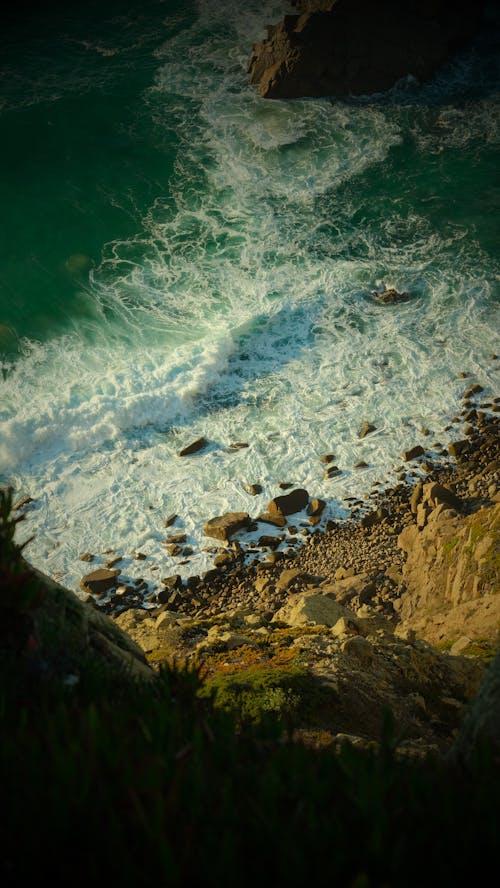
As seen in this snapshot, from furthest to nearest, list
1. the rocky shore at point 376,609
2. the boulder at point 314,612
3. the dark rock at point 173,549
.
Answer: the dark rock at point 173,549, the boulder at point 314,612, the rocky shore at point 376,609

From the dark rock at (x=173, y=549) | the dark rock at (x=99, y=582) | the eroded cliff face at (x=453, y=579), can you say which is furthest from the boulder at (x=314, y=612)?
the dark rock at (x=99, y=582)

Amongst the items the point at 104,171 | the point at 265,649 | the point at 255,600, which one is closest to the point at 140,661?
the point at 265,649

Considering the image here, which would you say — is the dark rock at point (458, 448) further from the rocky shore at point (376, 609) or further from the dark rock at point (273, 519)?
the dark rock at point (273, 519)

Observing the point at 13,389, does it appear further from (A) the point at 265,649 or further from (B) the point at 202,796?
(B) the point at 202,796

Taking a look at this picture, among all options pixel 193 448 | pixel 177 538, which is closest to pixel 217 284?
pixel 193 448

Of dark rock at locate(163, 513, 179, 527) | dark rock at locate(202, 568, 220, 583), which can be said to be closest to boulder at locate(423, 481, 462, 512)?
dark rock at locate(202, 568, 220, 583)

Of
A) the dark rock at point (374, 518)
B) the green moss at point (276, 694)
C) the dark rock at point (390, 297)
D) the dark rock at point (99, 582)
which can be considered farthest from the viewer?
the dark rock at point (390, 297)

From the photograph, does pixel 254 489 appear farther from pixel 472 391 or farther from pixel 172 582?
pixel 472 391

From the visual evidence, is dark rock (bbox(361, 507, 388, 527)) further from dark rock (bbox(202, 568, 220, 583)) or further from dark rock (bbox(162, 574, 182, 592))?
dark rock (bbox(162, 574, 182, 592))
